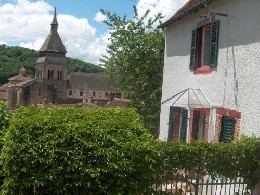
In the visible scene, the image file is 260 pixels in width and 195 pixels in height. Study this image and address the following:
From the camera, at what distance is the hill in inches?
5472

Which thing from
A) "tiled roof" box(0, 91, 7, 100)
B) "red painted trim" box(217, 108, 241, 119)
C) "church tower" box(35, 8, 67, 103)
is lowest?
"tiled roof" box(0, 91, 7, 100)

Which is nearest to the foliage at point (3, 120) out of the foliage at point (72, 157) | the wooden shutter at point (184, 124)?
the foliage at point (72, 157)

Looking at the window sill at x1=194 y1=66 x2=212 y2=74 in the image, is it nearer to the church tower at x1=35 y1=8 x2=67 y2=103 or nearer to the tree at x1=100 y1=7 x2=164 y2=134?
→ the tree at x1=100 y1=7 x2=164 y2=134

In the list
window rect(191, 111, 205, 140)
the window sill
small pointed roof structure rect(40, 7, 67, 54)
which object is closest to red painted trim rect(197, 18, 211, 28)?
the window sill

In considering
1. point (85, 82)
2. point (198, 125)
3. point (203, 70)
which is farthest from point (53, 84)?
point (203, 70)

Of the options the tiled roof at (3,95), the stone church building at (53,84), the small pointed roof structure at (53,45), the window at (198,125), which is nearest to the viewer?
the window at (198,125)

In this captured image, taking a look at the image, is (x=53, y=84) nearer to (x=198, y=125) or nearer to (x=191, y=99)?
(x=198, y=125)

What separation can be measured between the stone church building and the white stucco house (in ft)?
211

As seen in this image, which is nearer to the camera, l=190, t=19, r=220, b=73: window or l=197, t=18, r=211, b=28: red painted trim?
l=197, t=18, r=211, b=28: red painted trim

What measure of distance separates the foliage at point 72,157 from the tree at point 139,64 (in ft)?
49.1

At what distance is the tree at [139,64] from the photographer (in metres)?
23.0

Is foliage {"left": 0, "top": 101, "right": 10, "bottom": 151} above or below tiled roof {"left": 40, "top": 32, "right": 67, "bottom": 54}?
below

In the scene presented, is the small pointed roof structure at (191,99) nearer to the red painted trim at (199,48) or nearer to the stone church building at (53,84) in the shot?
the red painted trim at (199,48)

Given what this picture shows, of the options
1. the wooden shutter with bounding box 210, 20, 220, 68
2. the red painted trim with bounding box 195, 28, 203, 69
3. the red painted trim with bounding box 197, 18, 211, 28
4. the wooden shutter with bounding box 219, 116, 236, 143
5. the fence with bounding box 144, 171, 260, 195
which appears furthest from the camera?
the red painted trim with bounding box 195, 28, 203, 69
